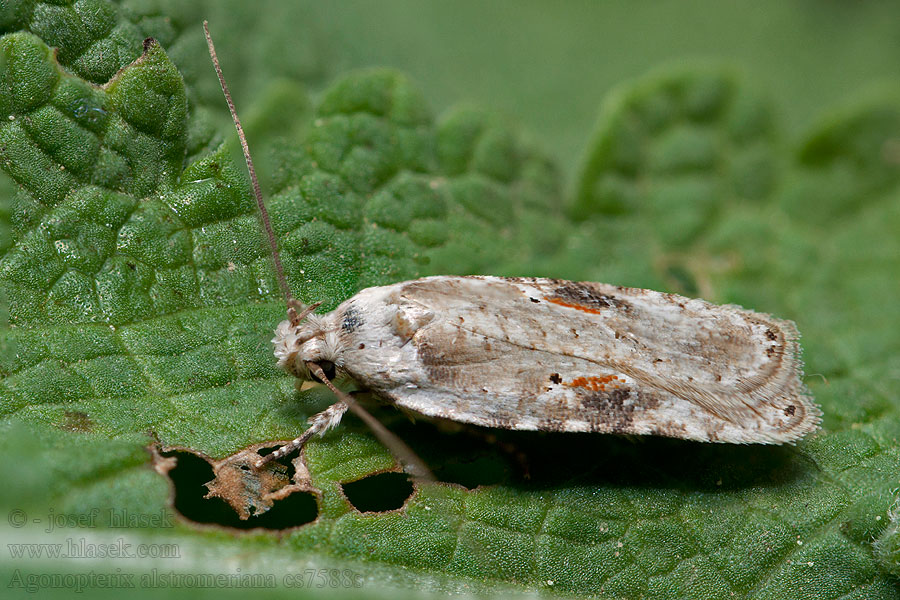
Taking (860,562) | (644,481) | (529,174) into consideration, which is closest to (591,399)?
(644,481)

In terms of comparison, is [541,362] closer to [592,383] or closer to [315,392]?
[592,383]

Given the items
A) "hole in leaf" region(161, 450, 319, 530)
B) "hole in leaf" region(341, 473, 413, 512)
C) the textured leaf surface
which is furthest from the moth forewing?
"hole in leaf" region(161, 450, 319, 530)

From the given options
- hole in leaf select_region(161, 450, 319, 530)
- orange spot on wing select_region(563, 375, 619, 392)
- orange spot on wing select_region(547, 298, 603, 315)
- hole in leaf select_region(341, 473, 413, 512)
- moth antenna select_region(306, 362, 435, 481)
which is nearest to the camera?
hole in leaf select_region(161, 450, 319, 530)

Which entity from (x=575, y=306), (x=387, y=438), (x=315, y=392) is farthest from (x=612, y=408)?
(x=315, y=392)

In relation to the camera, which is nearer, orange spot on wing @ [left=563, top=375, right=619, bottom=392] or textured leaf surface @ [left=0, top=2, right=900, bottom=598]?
textured leaf surface @ [left=0, top=2, right=900, bottom=598]

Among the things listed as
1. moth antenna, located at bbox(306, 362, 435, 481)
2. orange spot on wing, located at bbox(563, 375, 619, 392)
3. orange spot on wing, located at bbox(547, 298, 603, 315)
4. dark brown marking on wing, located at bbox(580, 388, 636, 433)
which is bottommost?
moth antenna, located at bbox(306, 362, 435, 481)

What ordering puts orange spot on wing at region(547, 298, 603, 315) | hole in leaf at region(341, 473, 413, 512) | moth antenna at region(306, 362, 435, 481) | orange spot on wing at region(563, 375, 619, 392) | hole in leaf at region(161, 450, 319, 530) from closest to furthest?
hole in leaf at region(161, 450, 319, 530), hole in leaf at region(341, 473, 413, 512), moth antenna at region(306, 362, 435, 481), orange spot on wing at region(563, 375, 619, 392), orange spot on wing at region(547, 298, 603, 315)

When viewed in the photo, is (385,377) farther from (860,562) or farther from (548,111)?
(548,111)

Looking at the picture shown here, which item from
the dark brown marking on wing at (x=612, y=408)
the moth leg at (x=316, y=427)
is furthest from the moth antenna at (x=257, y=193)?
the dark brown marking on wing at (x=612, y=408)

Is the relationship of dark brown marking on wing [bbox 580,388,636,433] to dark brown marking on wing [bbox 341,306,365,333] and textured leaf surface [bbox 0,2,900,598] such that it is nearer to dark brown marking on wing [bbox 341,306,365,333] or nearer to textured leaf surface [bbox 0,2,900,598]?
textured leaf surface [bbox 0,2,900,598]
